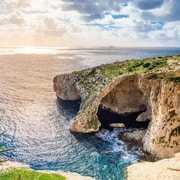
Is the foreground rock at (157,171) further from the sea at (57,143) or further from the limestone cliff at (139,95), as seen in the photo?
the limestone cliff at (139,95)

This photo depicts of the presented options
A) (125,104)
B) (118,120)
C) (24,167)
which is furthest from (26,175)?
(125,104)

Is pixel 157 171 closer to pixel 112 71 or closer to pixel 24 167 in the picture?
pixel 24 167

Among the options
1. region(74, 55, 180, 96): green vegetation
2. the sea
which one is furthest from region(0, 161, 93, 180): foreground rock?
region(74, 55, 180, 96): green vegetation

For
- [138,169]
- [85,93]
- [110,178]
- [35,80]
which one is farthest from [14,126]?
[35,80]

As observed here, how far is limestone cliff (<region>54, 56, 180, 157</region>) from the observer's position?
149 ft

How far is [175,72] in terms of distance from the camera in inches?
1999

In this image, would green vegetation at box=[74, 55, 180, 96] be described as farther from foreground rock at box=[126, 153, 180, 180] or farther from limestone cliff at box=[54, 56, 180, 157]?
foreground rock at box=[126, 153, 180, 180]

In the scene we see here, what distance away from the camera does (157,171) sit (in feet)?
78.2

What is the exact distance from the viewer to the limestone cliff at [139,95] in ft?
149

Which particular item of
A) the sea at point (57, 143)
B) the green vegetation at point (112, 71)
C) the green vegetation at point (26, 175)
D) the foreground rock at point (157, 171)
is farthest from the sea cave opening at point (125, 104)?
the foreground rock at point (157, 171)

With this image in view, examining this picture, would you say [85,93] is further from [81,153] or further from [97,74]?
[81,153]

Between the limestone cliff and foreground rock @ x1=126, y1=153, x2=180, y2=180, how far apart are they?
20.9 metres

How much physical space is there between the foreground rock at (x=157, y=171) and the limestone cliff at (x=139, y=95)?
20927 mm

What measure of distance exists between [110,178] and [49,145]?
14.3 m
